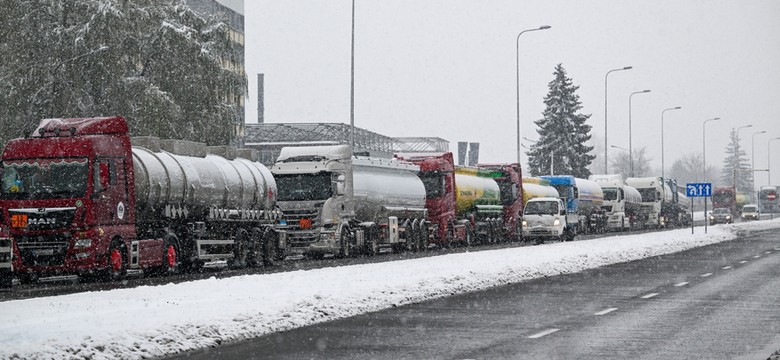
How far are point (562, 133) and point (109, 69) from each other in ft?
254

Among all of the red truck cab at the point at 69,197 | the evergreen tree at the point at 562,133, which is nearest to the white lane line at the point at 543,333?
the red truck cab at the point at 69,197

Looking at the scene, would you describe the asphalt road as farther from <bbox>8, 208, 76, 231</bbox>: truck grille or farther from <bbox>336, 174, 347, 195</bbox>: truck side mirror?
<bbox>336, 174, 347, 195</bbox>: truck side mirror

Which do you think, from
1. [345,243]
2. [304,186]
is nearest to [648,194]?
[345,243]

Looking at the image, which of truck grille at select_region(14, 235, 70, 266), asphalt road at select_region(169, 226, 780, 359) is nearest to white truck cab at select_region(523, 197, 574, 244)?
asphalt road at select_region(169, 226, 780, 359)

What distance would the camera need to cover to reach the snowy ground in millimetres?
12734

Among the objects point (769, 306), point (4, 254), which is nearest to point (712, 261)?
point (769, 306)

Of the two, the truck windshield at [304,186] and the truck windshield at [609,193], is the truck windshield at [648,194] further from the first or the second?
the truck windshield at [304,186]

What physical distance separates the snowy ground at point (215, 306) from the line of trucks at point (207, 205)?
15.6 feet

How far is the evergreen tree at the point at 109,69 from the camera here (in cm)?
4031

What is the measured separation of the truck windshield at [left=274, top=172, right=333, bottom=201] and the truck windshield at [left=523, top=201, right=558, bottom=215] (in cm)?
1825

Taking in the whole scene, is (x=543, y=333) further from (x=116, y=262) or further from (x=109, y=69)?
(x=109, y=69)

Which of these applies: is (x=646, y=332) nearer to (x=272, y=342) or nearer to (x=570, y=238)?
(x=272, y=342)

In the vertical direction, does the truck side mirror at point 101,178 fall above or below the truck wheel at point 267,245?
above

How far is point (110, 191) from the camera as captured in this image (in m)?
26.2
